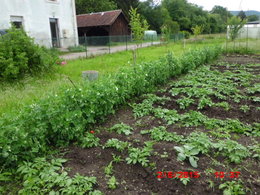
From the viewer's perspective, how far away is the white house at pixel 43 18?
1357cm

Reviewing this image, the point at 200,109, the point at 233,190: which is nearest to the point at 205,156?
the point at 233,190

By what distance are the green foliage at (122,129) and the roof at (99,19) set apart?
25.3 metres

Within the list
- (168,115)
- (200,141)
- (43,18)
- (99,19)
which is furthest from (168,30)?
(200,141)

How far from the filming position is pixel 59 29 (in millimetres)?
17672

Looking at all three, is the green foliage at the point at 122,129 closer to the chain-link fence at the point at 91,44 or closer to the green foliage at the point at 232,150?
the green foliage at the point at 232,150


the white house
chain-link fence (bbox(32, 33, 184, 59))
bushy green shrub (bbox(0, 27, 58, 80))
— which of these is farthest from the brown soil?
chain-link fence (bbox(32, 33, 184, 59))

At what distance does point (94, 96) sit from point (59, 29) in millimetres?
16355

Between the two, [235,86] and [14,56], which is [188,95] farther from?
[14,56]

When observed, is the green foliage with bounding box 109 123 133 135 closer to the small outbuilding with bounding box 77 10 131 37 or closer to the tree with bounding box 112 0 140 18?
the small outbuilding with bounding box 77 10 131 37

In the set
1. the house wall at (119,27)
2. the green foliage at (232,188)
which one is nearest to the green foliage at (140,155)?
the green foliage at (232,188)

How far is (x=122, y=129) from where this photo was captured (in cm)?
327

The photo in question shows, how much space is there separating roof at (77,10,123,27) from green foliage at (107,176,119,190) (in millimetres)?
26484

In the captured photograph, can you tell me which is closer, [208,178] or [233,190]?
[233,190]

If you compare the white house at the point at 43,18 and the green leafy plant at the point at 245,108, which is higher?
the white house at the point at 43,18
